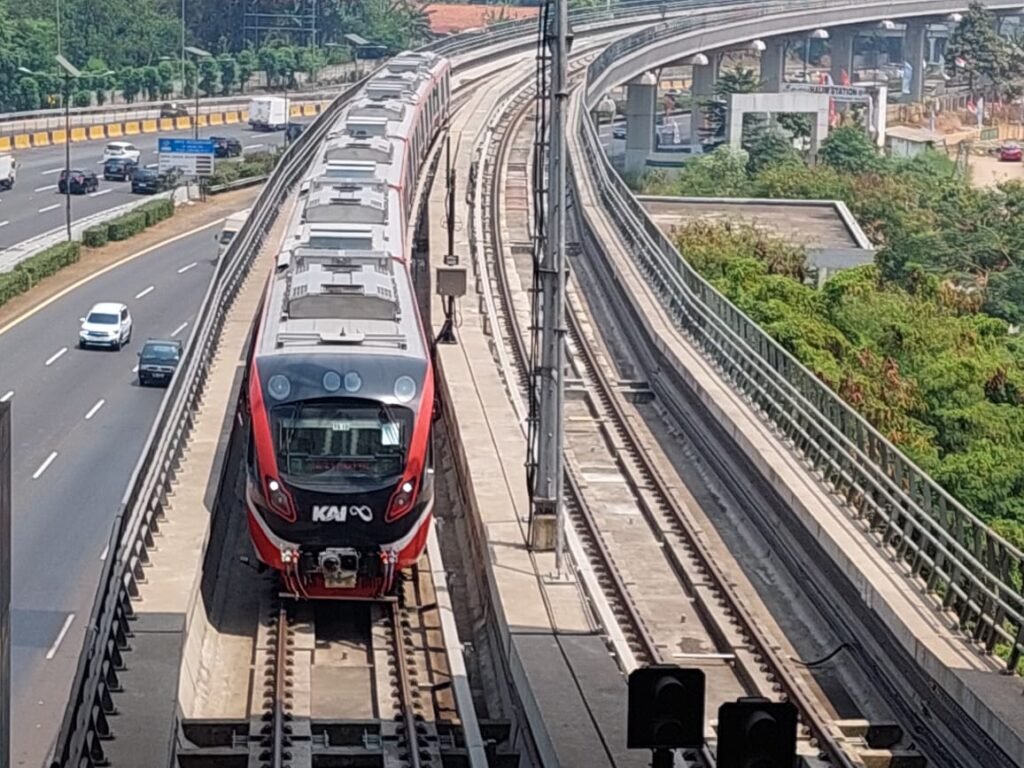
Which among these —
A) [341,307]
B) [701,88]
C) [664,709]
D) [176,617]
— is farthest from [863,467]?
[701,88]

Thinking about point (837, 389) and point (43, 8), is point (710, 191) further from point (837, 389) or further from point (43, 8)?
point (43, 8)

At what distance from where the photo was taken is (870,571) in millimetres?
18469

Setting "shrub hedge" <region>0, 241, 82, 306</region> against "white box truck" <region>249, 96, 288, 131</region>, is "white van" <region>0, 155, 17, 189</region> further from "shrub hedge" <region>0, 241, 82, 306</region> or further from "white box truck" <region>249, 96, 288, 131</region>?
"white box truck" <region>249, 96, 288, 131</region>

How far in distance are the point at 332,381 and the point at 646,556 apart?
5386 mm

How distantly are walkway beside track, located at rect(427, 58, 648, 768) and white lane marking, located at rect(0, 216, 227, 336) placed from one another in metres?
24.5

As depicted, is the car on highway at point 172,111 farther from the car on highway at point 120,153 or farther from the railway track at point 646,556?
the railway track at point 646,556

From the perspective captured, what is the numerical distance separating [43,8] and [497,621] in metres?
87.5

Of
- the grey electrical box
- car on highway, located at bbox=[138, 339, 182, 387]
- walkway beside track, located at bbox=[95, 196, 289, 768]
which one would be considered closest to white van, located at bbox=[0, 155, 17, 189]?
car on highway, located at bbox=[138, 339, 182, 387]

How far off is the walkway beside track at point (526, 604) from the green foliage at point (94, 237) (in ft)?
113

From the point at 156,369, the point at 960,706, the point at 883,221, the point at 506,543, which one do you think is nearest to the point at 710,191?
the point at 883,221

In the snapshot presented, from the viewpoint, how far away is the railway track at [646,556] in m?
18.1

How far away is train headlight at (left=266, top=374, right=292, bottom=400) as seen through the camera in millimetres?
18438

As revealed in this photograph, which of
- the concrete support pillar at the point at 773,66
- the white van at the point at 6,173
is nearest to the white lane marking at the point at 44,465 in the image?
the white van at the point at 6,173

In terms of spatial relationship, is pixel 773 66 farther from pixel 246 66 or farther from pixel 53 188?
pixel 53 188
